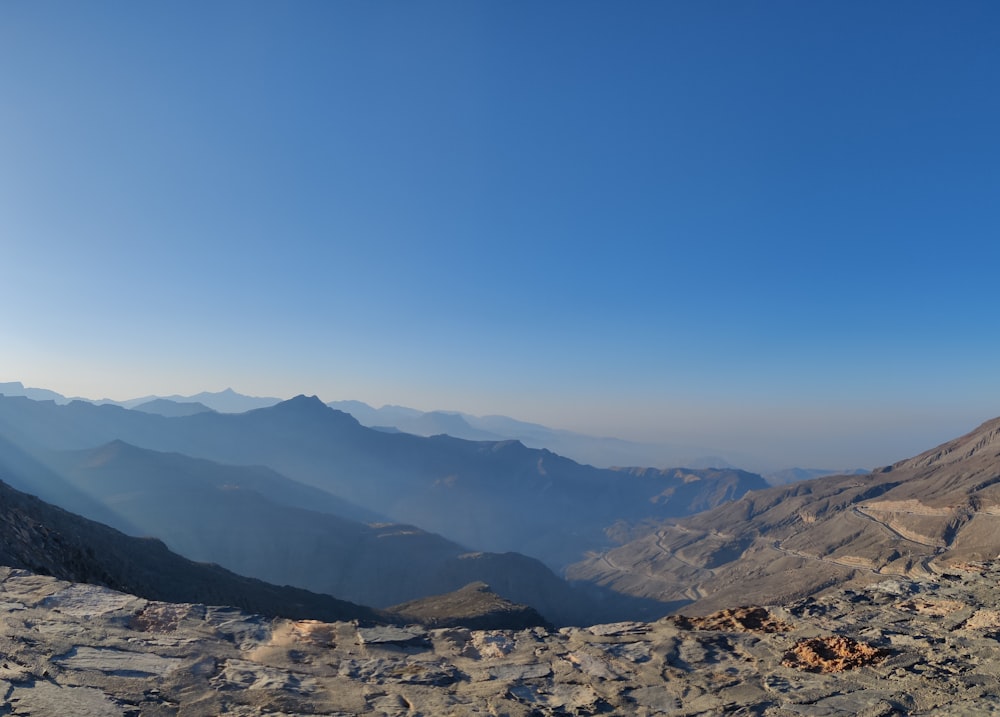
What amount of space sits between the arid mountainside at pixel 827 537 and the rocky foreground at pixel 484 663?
44544 mm

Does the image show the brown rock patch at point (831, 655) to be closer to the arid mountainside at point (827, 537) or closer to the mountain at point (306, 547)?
the arid mountainside at point (827, 537)

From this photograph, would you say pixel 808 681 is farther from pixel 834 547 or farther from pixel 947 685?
pixel 834 547

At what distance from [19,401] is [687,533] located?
211577mm

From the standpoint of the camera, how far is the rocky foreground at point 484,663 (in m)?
4.01

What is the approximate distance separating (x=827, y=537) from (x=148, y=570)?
311 feet

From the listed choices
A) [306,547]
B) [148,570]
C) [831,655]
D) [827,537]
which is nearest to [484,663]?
[831,655]

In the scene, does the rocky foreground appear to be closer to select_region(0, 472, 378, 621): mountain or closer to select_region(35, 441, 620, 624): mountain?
select_region(0, 472, 378, 621): mountain

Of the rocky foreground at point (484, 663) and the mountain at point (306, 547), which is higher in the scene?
the rocky foreground at point (484, 663)

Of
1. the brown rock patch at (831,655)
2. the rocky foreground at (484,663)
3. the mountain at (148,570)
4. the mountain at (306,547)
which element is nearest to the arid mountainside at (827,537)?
the mountain at (306,547)

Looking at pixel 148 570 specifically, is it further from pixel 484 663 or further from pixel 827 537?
pixel 827 537

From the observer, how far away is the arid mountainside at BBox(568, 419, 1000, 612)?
2628 inches

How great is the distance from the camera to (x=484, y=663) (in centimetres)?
514

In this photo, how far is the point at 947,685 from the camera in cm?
432

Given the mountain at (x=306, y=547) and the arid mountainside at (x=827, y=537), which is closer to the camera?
the arid mountainside at (x=827, y=537)
